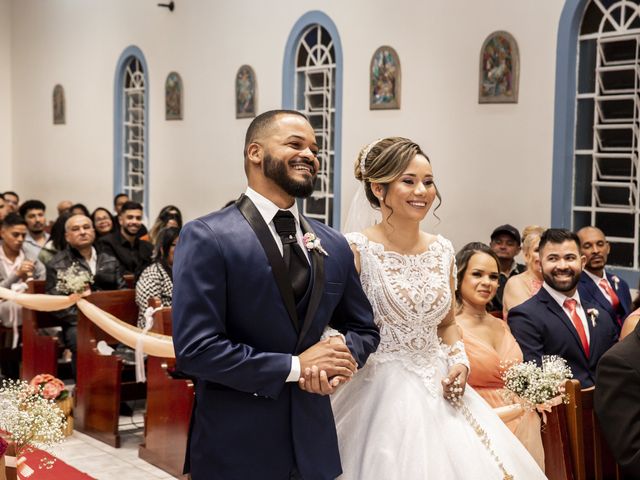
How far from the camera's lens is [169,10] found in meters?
13.4

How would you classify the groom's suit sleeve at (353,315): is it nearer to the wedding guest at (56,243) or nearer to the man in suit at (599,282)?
the man in suit at (599,282)

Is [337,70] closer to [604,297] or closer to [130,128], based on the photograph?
[604,297]

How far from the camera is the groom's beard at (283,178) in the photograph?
2.84 meters

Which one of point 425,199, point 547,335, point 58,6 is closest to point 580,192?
point 547,335

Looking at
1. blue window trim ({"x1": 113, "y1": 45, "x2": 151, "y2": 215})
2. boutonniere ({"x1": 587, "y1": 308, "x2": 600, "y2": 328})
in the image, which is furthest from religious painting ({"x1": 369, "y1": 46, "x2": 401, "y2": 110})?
blue window trim ({"x1": 113, "y1": 45, "x2": 151, "y2": 215})

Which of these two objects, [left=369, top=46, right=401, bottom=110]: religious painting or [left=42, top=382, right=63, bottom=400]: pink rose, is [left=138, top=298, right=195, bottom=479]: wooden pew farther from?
[left=369, top=46, right=401, bottom=110]: religious painting

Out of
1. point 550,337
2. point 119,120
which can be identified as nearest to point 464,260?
point 550,337

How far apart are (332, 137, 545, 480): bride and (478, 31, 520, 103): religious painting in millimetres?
4849

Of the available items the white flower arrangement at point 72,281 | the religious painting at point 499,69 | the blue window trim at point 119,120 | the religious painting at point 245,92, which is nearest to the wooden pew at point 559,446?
the white flower arrangement at point 72,281

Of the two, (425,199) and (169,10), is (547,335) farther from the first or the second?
(169,10)

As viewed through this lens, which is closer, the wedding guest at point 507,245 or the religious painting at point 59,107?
the wedding guest at point 507,245

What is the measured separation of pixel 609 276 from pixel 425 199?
382 centimetres


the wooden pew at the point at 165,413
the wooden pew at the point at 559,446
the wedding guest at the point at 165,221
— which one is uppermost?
the wedding guest at the point at 165,221

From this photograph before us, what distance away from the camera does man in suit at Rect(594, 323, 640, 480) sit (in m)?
2.82
